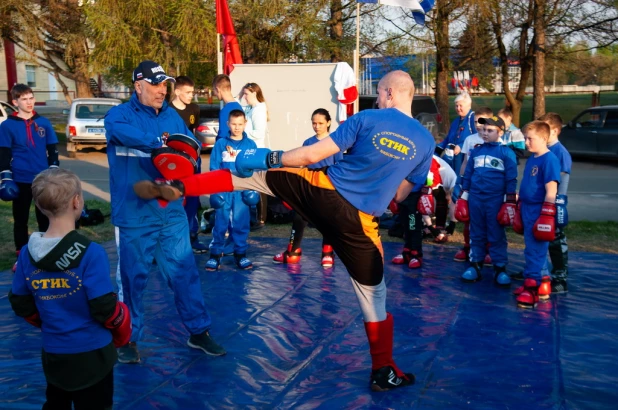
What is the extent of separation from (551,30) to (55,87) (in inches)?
1849

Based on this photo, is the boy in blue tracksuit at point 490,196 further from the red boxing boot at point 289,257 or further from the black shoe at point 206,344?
the black shoe at point 206,344

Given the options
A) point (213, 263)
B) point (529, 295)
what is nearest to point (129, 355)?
point (213, 263)

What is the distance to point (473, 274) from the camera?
663 centimetres

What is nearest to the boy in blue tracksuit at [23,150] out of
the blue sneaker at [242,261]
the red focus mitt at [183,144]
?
the blue sneaker at [242,261]

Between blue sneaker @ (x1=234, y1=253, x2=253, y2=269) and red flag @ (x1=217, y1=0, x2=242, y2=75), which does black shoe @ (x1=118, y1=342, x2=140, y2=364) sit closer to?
blue sneaker @ (x1=234, y1=253, x2=253, y2=269)

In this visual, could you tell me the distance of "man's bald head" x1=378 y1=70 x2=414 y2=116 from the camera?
4156mm

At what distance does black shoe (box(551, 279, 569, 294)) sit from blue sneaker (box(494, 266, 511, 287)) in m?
0.40

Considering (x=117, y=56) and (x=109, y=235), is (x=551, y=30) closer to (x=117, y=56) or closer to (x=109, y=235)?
(x=117, y=56)

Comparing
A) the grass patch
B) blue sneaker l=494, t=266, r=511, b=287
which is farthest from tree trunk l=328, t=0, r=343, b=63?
blue sneaker l=494, t=266, r=511, b=287

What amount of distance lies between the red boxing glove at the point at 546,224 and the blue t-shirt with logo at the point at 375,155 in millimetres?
2022

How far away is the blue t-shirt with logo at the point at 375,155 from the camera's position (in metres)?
3.98

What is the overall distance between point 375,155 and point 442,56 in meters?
18.7

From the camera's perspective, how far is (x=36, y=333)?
17.0 ft

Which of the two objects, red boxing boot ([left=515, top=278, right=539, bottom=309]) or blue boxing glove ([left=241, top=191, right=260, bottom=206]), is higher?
blue boxing glove ([left=241, top=191, right=260, bottom=206])
